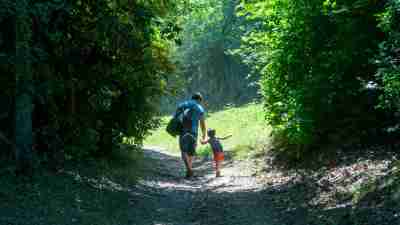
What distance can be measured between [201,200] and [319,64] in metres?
3.89

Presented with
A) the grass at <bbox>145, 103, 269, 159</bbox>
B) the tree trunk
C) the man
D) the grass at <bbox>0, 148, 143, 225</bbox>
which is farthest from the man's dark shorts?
the tree trunk

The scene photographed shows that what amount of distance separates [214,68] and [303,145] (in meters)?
37.9

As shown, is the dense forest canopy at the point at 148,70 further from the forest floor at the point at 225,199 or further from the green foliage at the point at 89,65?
the forest floor at the point at 225,199

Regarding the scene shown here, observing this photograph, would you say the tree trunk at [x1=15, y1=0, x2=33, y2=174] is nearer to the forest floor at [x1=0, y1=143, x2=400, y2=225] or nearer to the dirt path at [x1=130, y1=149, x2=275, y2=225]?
the forest floor at [x1=0, y1=143, x2=400, y2=225]

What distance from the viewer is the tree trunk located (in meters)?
7.73

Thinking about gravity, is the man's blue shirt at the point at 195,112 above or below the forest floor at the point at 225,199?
above

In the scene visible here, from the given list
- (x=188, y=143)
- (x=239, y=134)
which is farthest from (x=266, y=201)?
(x=239, y=134)

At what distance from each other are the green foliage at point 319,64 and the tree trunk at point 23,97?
553cm

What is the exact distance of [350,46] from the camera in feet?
34.5

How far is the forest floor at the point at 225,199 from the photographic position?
712 centimetres

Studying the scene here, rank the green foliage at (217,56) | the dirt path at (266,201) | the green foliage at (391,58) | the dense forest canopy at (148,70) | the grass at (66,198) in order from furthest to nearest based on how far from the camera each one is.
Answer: the green foliage at (217,56) < the dense forest canopy at (148,70) < the green foliage at (391,58) < the dirt path at (266,201) < the grass at (66,198)

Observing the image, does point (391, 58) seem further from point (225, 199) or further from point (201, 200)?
point (201, 200)

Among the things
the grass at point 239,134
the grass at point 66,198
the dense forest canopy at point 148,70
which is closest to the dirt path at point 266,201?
the grass at point 66,198

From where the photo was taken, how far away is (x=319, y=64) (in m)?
11.3
